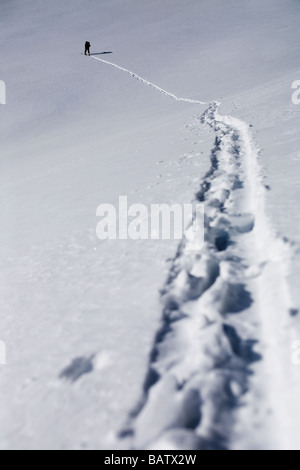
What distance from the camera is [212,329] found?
1884 millimetres

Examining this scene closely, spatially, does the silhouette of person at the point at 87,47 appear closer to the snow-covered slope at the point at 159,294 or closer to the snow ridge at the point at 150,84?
the snow ridge at the point at 150,84

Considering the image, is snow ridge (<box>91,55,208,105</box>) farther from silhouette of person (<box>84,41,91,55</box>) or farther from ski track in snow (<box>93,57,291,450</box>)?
ski track in snow (<box>93,57,291,450</box>)

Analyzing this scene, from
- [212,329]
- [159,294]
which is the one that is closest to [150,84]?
[159,294]

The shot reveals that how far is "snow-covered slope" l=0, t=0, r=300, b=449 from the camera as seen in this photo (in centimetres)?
154

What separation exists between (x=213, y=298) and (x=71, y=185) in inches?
141

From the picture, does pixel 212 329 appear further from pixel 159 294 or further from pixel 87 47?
pixel 87 47

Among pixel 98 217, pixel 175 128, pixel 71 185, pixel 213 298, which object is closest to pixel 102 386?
pixel 213 298

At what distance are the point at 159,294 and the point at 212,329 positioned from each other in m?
0.43

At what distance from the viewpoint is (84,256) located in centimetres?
300

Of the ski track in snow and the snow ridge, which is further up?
the snow ridge

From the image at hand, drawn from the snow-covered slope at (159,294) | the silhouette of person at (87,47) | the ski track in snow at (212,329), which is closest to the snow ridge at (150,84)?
the silhouette of person at (87,47)

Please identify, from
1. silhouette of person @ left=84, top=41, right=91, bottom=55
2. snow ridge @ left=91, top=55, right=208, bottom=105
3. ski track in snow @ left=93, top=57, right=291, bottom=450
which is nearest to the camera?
ski track in snow @ left=93, top=57, right=291, bottom=450

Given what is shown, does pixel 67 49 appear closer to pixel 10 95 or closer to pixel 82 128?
pixel 10 95

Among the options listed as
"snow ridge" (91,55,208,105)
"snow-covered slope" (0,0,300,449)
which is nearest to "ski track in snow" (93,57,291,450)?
"snow-covered slope" (0,0,300,449)
